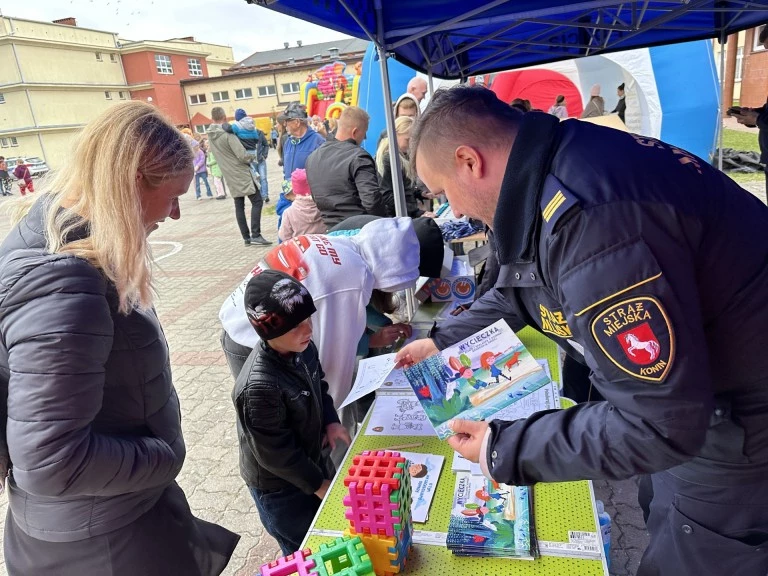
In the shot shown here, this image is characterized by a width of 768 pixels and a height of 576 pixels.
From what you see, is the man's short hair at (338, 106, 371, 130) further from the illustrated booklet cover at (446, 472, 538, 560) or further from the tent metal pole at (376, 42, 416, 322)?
the illustrated booklet cover at (446, 472, 538, 560)

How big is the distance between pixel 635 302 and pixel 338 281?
125 cm

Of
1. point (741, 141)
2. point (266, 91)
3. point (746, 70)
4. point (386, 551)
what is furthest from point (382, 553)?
point (266, 91)

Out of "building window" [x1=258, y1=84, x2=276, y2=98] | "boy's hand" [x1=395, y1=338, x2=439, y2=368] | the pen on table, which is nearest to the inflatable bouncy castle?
"boy's hand" [x1=395, y1=338, x2=439, y2=368]

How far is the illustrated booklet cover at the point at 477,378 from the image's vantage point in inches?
55.9

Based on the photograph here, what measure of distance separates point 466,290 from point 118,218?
7.83ft

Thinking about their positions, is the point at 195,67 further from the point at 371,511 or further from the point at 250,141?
the point at 371,511

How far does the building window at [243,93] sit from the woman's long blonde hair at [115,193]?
152 ft

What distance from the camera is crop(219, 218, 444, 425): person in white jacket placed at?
197 cm

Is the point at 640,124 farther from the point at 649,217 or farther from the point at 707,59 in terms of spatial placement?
the point at 649,217

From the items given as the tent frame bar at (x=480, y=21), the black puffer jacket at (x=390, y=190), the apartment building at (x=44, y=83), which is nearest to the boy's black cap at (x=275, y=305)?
the tent frame bar at (x=480, y=21)

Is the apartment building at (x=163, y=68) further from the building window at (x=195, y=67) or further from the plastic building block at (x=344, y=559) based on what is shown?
the plastic building block at (x=344, y=559)

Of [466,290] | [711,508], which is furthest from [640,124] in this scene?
[711,508]

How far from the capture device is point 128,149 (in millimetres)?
1214

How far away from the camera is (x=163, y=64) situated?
4400 cm
